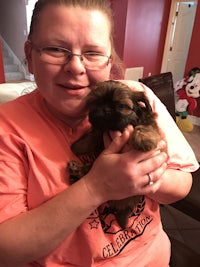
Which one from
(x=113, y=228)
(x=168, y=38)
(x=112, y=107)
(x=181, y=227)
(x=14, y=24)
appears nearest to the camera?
(x=113, y=228)

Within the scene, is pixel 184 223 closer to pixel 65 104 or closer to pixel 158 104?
pixel 158 104

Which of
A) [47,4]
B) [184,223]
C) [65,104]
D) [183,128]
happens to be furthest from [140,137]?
[183,128]

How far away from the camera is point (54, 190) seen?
73cm

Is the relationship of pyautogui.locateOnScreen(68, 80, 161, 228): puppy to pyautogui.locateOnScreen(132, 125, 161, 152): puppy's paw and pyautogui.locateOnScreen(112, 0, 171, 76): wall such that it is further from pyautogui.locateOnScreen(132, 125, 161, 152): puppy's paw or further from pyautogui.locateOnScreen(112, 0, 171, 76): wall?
pyautogui.locateOnScreen(112, 0, 171, 76): wall

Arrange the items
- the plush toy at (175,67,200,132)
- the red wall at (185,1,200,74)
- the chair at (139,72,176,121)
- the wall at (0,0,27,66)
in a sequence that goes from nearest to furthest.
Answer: the chair at (139,72,176,121) < the plush toy at (175,67,200,132) < the red wall at (185,1,200,74) < the wall at (0,0,27,66)

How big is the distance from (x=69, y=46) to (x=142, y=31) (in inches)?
232

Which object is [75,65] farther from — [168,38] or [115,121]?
[168,38]

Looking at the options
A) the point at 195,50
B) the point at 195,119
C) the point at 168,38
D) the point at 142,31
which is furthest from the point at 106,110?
the point at 168,38

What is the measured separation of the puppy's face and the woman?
5 cm

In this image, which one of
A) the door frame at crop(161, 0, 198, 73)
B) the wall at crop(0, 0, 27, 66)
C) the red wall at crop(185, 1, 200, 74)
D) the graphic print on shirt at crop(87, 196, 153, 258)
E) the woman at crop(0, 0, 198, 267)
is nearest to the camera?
the woman at crop(0, 0, 198, 267)

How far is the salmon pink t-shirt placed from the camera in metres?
0.72

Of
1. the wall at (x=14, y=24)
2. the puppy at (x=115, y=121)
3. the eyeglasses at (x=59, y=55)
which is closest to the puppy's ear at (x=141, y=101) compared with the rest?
the puppy at (x=115, y=121)

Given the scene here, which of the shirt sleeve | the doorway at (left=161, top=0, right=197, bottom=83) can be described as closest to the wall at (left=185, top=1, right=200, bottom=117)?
the doorway at (left=161, top=0, right=197, bottom=83)

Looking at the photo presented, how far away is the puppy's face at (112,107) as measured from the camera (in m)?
0.89
